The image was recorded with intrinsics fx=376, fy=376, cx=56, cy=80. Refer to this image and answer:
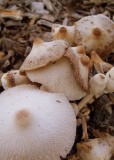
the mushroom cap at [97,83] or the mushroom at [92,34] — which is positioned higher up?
the mushroom at [92,34]

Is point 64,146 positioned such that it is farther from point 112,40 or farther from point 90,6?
point 90,6

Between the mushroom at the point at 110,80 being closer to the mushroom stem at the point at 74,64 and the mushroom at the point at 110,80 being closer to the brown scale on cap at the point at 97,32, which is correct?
the mushroom stem at the point at 74,64

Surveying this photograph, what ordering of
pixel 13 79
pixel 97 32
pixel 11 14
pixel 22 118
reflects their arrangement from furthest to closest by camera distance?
1. pixel 11 14
2. pixel 97 32
3. pixel 13 79
4. pixel 22 118

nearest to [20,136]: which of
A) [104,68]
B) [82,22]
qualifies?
[104,68]

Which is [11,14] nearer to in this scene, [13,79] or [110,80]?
[13,79]

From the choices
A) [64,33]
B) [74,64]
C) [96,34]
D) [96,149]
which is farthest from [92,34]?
[96,149]

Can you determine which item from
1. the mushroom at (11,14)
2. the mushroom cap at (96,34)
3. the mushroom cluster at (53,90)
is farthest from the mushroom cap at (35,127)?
the mushroom at (11,14)

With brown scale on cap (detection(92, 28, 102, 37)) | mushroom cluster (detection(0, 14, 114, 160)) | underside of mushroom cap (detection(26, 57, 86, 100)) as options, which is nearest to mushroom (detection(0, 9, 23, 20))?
mushroom cluster (detection(0, 14, 114, 160))
